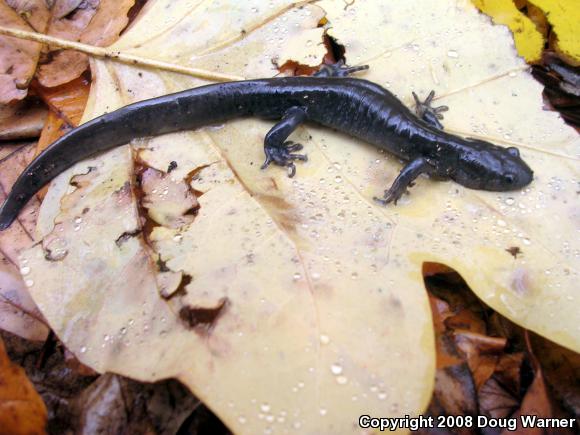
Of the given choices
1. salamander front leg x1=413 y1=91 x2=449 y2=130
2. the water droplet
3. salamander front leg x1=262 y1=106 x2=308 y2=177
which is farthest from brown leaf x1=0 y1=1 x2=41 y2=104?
the water droplet

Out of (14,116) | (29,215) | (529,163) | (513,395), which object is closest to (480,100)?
(529,163)

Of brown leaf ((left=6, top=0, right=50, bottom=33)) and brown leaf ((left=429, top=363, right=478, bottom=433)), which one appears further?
Answer: brown leaf ((left=6, top=0, right=50, bottom=33))

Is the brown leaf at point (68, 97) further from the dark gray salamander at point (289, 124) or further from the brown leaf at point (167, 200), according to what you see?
the brown leaf at point (167, 200)

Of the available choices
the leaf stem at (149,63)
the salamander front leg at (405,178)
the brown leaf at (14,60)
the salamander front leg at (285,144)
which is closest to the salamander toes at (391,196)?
the salamander front leg at (405,178)

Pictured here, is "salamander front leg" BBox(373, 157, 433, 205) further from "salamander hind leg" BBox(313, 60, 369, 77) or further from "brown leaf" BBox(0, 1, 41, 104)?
"brown leaf" BBox(0, 1, 41, 104)

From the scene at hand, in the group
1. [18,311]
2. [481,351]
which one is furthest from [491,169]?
[18,311]

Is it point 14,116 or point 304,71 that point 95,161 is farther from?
point 304,71
